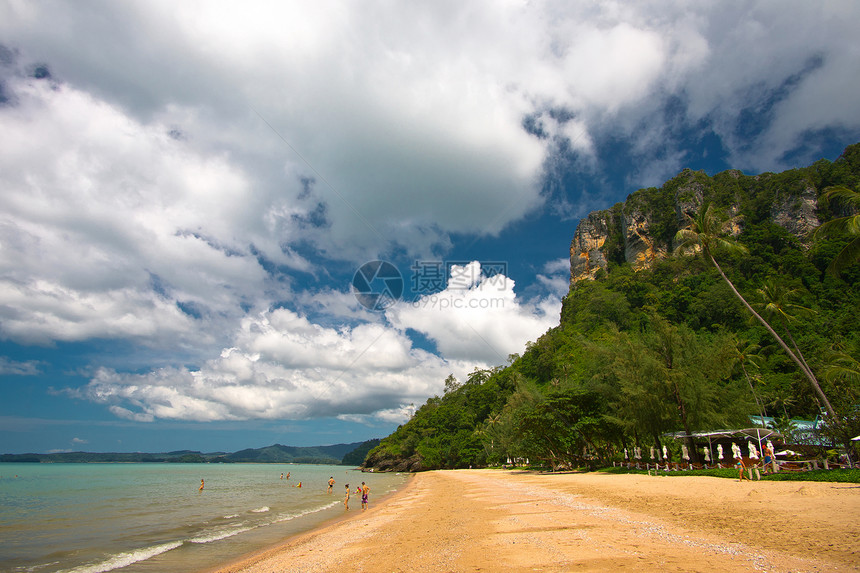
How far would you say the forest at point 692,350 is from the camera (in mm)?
24109

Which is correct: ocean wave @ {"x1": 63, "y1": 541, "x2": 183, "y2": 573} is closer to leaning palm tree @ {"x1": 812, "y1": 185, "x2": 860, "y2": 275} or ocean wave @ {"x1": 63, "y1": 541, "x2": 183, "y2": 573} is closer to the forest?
the forest

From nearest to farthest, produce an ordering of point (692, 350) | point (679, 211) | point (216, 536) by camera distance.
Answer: point (216, 536) < point (692, 350) < point (679, 211)

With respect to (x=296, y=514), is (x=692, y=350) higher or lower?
higher

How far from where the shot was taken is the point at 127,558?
11828mm

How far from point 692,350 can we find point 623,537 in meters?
21.9

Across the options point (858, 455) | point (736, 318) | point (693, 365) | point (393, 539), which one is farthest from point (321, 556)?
point (736, 318)

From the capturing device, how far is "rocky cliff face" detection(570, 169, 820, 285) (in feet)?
258

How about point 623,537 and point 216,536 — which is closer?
point 623,537

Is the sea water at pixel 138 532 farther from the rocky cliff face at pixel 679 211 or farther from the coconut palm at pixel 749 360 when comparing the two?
the rocky cliff face at pixel 679 211

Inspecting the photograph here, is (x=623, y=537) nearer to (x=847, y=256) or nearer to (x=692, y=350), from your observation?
(x=847, y=256)

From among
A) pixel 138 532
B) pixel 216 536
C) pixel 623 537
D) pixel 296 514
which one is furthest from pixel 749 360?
pixel 138 532

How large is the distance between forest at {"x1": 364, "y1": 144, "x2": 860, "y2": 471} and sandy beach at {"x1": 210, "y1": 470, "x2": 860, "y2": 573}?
9.76 meters

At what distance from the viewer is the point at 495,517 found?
1227cm

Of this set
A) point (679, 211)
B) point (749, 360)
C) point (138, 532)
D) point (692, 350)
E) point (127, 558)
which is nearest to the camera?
point (127, 558)
